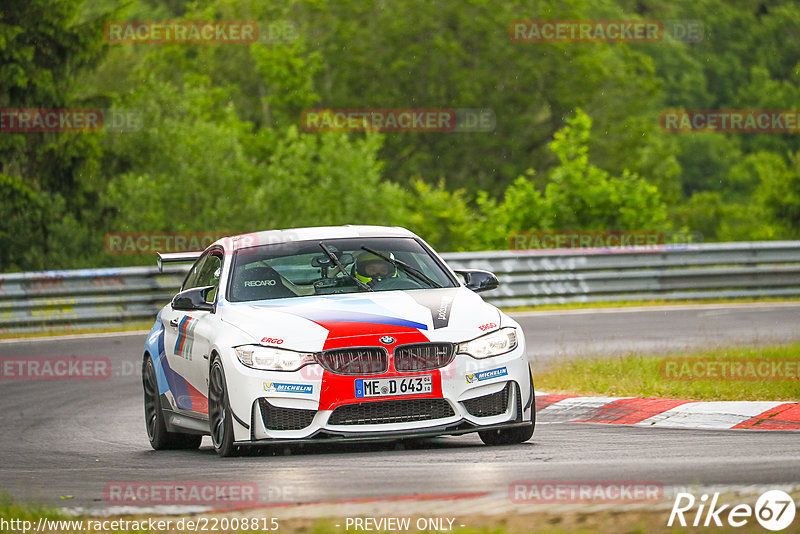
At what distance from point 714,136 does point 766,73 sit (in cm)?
542

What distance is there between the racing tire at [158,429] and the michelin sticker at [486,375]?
2.67 m

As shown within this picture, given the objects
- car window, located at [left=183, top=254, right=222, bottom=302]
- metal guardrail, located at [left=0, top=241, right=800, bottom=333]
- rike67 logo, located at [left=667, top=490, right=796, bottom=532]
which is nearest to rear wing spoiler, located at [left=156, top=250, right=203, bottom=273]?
car window, located at [left=183, top=254, right=222, bottom=302]

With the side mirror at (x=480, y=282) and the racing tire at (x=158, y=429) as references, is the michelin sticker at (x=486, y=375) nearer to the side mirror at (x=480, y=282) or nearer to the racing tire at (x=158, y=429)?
the side mirror at (x=480, y=282)

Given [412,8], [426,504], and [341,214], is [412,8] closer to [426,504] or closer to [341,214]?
[341,214]

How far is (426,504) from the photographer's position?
6078mm

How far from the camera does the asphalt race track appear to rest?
6.91 metres

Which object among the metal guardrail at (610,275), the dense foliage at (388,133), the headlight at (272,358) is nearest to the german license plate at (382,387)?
the headlight at (272,358)

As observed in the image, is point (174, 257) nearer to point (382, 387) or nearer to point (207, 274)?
point (207, 274)

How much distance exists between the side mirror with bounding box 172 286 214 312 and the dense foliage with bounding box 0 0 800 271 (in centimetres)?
2164

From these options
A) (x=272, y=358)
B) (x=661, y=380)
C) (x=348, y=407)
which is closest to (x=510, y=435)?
(x=348, y=407)

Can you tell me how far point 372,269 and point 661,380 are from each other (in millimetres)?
3565

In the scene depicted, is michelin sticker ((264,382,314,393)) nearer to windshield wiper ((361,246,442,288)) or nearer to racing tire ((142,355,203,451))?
windshield wiper ((361,246,442,288))

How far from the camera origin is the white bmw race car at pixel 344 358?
8523 millimetres

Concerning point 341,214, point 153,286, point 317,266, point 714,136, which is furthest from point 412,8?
point 317,266
